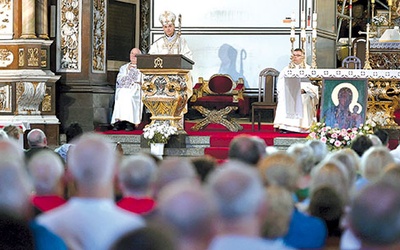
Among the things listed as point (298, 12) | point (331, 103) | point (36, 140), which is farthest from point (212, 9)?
point (36, 140)

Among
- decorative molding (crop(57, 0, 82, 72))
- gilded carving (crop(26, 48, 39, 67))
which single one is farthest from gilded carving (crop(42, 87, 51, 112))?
decorative molding (crop(57, 0, 82, 72))

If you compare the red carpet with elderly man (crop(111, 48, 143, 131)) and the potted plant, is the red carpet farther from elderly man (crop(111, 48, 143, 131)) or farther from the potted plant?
the potted plant

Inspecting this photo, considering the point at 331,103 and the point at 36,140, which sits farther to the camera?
the point at 331,103

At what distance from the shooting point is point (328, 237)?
4.04m

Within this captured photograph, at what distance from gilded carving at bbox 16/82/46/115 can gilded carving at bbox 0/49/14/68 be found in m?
0.41

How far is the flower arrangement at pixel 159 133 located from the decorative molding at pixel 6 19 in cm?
292

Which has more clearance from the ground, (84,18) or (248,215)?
(84,18)

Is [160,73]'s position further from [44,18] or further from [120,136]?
A: [44,18]

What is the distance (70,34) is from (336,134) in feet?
17.9

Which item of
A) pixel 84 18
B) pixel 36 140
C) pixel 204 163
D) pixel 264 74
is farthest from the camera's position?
pixel 264 74

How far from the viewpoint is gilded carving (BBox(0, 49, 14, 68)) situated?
13.4 m

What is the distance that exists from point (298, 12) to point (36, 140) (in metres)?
9.94

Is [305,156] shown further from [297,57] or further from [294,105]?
[294,105]

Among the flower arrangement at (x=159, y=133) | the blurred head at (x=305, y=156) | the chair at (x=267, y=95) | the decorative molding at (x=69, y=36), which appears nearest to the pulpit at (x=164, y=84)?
the flower arrangement at (x=159, y=133)
